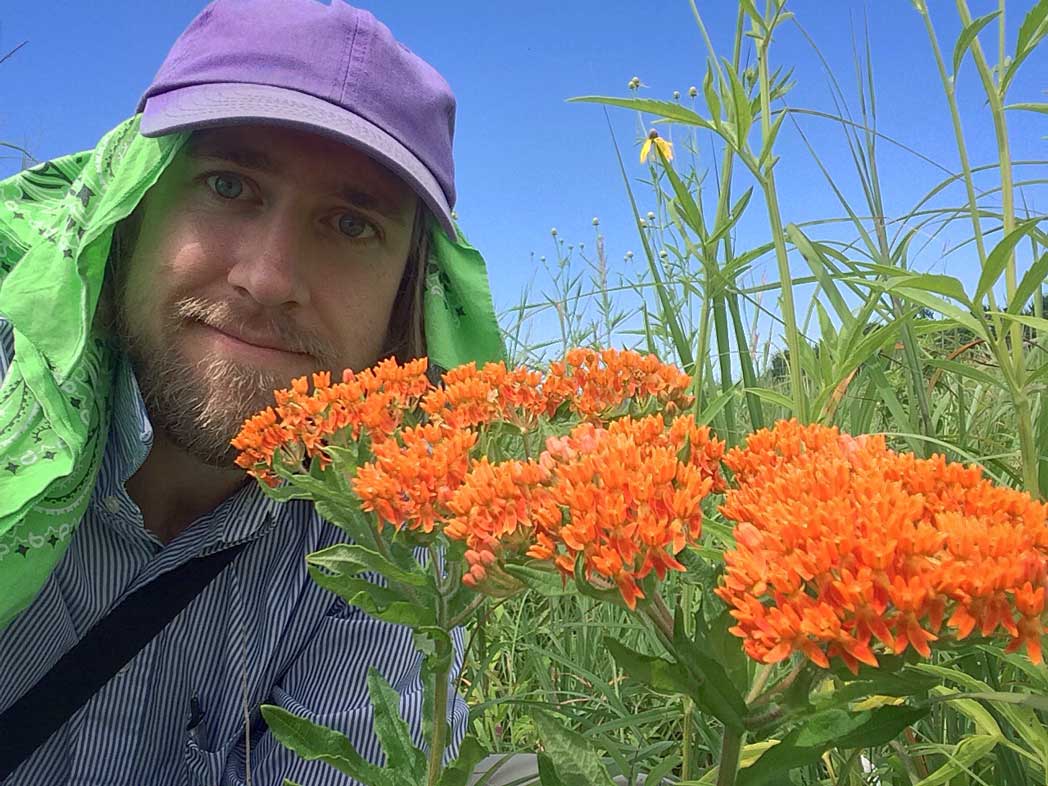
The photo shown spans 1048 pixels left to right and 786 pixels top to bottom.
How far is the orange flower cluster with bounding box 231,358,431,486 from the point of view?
3.91 ft

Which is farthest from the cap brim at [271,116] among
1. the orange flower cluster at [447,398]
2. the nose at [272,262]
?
the orange flower cluster at [447,398]

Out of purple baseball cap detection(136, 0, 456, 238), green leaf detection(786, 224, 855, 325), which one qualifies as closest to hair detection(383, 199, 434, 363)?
purple baseball cap detection(136, 0, 456, 238)

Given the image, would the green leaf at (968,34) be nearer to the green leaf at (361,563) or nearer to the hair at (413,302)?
the green leaf at (361,563)

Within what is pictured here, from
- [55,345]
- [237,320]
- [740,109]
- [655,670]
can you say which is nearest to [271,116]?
[237,320]

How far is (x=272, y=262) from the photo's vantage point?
213 centimetres

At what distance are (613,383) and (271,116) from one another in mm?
Result: 1432

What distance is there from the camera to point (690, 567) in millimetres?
852

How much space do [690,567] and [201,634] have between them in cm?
183

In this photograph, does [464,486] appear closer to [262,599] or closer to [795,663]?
[795,663]

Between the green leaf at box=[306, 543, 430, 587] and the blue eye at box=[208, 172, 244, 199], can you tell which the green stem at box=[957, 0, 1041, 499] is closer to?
the green leaf at box=[306, 543, 430, 587]

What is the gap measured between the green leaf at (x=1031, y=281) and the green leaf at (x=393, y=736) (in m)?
1.00

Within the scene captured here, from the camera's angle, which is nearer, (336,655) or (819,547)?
(819,547)

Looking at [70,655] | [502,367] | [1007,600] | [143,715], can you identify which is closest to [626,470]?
[1007,600]

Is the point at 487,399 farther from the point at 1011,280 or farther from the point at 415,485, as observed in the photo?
the point at 1011,280
